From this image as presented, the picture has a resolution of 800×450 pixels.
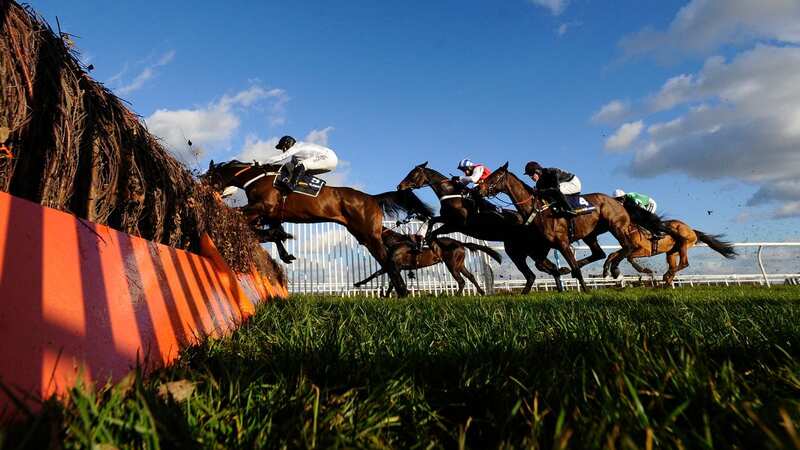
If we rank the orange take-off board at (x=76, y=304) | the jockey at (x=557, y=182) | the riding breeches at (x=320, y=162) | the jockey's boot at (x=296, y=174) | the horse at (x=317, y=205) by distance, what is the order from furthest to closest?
the jockey at (x=557, y=182) → the riding breeches at (x=320, y=162) → the jockey's boot at (x=296, y=174) → the horse at (x=317, y=205) → the orange take-off board at (x=76, y=304)

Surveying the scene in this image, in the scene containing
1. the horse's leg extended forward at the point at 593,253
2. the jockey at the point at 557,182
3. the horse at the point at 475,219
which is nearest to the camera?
the jockey at the point at 557,182

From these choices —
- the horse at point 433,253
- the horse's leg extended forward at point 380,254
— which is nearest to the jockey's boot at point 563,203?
the horse at point 433,253

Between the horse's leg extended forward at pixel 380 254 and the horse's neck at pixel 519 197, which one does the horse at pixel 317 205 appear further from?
the horse's neck at pixel 519 197

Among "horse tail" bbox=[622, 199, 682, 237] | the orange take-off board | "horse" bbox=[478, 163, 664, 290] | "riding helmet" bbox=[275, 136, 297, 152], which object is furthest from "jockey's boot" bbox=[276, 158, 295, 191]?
"horse tail" bbox=[622, 199, 682, 237]

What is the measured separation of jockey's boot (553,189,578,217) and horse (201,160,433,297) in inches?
131

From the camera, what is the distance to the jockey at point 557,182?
10.2 meters

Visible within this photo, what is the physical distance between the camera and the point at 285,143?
334 inches

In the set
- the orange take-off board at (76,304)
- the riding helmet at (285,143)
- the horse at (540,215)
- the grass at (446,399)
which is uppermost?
the riding helmet at (285,143)

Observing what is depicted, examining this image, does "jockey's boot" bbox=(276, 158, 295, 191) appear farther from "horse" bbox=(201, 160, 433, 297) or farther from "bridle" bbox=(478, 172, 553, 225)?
"bridle" bbox=(478, 172, 553, 225)

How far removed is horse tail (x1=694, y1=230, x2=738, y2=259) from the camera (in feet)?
46.6

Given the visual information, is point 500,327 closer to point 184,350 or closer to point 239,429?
point 184,350

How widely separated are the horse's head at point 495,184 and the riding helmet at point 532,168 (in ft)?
5.10

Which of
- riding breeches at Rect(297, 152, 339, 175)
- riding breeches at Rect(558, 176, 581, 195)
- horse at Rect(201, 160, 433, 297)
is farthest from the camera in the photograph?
riding breeches at Rect(558, 176, 581, 195)

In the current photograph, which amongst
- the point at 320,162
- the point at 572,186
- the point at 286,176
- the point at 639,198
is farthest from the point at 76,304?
the point at 639,198
